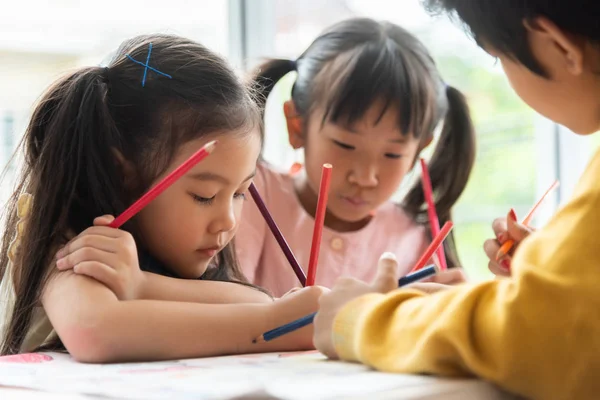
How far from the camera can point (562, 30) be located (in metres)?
0.64

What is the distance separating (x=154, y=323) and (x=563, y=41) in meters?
0.42

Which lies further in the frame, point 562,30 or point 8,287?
point 8,287

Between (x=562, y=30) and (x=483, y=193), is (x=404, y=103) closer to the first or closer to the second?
(x=562, y=30)

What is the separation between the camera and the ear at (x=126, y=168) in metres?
0.89

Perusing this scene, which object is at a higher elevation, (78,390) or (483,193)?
(78,390)

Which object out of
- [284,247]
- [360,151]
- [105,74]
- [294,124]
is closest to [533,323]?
[284,247]

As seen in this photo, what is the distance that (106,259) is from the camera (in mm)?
774

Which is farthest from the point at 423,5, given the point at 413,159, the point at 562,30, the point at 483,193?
the point at 483,193

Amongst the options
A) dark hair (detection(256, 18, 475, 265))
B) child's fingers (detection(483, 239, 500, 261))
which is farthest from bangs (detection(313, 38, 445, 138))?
child's fingers (detection(483, 239, 500, 261))

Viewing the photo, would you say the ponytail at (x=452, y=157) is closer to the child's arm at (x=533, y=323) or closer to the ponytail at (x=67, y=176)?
the ponytail at (x=67, y=176)

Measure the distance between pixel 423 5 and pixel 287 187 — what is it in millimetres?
640

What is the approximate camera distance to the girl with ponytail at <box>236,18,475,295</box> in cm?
121

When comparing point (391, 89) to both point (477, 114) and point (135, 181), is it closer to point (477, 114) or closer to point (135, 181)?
point (135, 181)

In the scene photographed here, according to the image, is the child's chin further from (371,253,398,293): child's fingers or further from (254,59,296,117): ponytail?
(254,59,296,117): ponytail
